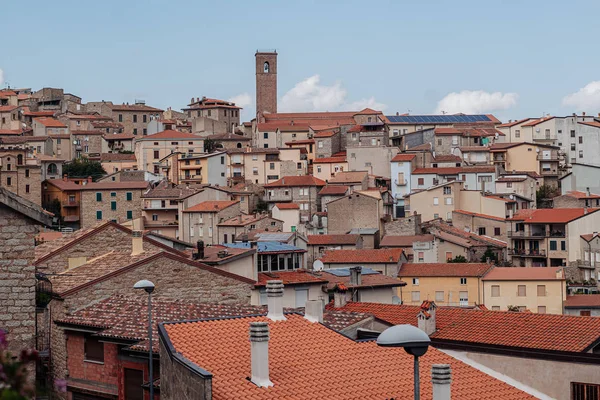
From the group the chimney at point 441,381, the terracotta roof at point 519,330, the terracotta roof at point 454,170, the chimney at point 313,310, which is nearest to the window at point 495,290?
the terracotta roof at point 454,170

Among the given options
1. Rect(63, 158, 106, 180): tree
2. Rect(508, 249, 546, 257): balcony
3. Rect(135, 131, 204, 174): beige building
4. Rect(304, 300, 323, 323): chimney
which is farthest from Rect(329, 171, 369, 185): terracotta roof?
Rect(304, 300, 323, 323): chimney

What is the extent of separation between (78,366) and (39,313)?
2167mm

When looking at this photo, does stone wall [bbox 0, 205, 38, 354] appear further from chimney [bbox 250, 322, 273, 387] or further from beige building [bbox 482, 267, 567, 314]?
beige building [bbox 482, 267, 567, 314]

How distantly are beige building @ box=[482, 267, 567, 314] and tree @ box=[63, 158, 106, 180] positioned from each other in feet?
194

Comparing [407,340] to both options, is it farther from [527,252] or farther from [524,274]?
[527,252]

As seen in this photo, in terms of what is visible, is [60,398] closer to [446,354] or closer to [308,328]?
[308,328]

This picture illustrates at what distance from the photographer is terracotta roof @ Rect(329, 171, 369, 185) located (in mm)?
101625

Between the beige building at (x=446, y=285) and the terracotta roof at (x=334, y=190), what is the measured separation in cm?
2929

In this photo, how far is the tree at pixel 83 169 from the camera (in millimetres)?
116688

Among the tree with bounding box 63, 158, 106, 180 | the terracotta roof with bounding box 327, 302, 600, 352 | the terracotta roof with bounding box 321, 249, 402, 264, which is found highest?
the tree with bounding box 63, 158, 106, 180

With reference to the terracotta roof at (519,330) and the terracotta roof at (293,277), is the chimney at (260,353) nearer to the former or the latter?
the terracotta roof at (519,330)

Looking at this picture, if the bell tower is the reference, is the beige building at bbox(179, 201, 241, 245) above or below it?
below

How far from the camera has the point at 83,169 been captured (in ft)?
385

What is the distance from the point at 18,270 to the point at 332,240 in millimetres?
69898
